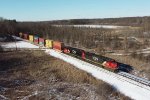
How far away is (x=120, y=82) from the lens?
38.8m

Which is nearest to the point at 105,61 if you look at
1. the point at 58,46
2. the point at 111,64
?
the point at 111,64

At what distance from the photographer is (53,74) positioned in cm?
4356

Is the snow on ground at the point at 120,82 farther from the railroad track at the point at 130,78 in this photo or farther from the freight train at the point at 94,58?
the freight train at the point at 94,58

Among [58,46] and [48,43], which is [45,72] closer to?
[58,46]

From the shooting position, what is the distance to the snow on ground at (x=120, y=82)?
111ft

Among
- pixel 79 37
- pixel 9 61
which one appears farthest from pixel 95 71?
pixel 79 37

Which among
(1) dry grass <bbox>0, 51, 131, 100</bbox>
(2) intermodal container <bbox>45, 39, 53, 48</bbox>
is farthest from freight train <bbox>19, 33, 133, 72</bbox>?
(1) dry grass <bbox>0, 51, 131, 100</bbox>

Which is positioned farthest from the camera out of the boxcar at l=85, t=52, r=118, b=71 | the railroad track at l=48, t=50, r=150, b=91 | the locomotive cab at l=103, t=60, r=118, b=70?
the boxcar at l=85, t=52, r=118, b=71

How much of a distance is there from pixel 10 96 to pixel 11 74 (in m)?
→ 11.4

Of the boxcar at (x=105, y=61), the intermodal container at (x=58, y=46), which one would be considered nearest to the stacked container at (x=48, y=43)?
the intermodal container at (x=58, y=46)

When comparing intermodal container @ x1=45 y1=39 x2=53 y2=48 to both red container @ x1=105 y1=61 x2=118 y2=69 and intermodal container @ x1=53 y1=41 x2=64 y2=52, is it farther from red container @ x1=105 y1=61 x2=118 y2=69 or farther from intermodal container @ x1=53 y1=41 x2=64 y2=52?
red container @ x1=105 y1=61 x2=118 y2=69

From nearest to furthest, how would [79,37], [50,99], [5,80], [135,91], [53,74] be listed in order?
1. [50,99]
2. [135,91]
3. [5,80]
4. [53,74]
5. [79,37]

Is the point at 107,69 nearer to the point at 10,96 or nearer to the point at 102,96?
the point at 102,96

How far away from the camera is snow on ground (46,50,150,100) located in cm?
3387
